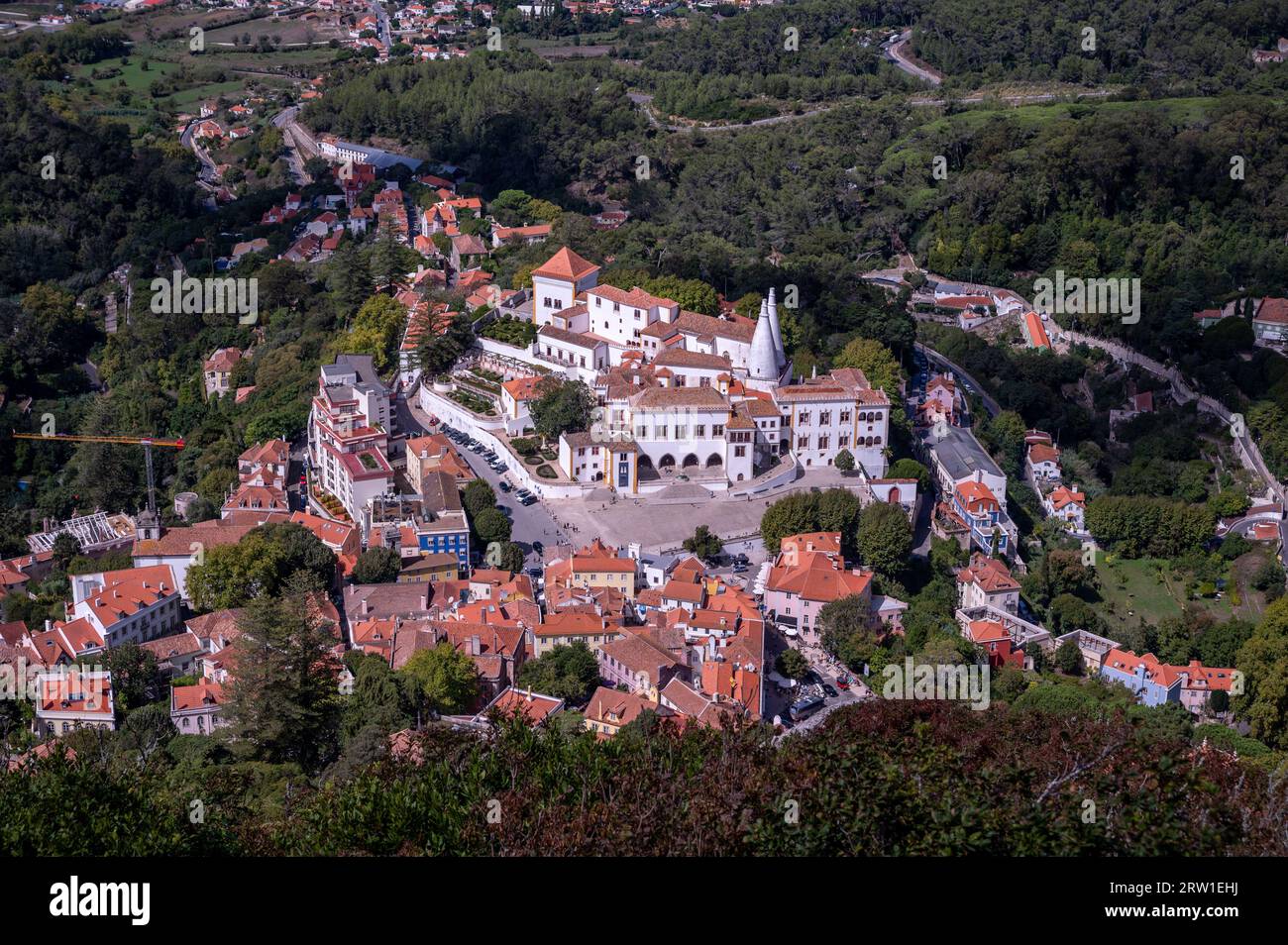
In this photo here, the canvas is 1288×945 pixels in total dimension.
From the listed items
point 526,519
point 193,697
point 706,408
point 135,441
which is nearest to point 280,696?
point 193,697

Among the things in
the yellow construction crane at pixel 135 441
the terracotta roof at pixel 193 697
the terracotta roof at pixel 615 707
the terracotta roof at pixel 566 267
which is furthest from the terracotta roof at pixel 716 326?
the terracotta roof at pixel 193 697

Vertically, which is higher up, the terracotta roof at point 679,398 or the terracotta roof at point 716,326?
the terracotta roof at point 716,326

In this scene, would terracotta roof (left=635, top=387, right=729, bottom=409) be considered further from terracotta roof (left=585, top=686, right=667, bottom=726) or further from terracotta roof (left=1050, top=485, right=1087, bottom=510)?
terracotta roof (left=585, top=686, right=667, bottom=726)

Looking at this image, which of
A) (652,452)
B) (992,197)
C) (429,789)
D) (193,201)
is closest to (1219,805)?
(429,789)

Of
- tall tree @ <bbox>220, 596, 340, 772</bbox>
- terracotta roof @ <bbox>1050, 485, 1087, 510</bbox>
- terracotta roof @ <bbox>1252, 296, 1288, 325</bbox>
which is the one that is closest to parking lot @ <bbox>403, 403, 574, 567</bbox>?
tall tree @ <bbox>220, 596, 340, 772</bbox>

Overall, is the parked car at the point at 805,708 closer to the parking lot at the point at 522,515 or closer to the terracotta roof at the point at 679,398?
the parking lot at the point at 522,515
